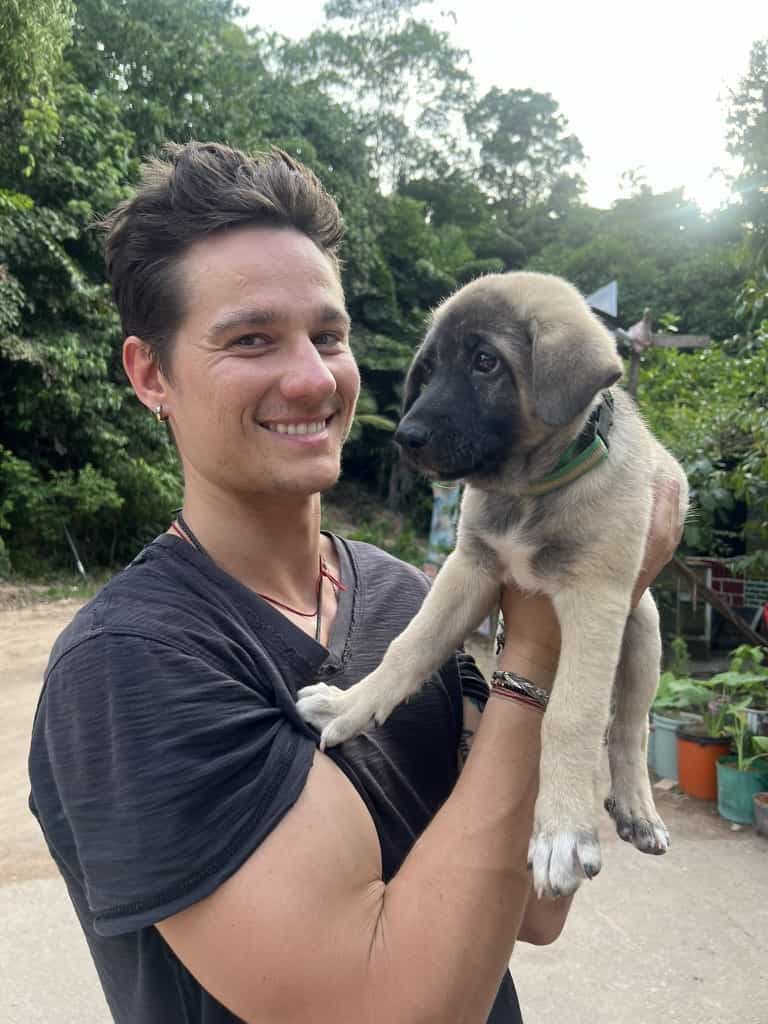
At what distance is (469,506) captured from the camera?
2004 mm

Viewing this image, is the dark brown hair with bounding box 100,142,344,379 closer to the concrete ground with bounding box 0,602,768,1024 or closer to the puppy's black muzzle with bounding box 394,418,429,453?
the puppy's black muzzle with bounding box 394,418,429,453

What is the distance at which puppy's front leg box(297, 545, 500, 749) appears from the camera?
59.2 inches

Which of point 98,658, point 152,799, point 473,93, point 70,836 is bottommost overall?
point 70,836

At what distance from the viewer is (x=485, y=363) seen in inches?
75.2

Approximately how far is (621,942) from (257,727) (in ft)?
11.8

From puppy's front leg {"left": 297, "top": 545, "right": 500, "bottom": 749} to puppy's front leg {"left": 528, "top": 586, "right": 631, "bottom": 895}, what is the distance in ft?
0.75

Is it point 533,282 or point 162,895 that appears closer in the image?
point 162,895

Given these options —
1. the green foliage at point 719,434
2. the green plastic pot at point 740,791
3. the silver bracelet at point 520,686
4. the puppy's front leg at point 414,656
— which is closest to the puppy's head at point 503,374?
the puppy's front leg at point 414,656

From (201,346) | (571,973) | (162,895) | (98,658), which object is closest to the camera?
(162,895)

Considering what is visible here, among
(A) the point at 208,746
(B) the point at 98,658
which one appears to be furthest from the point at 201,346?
(A) the point at 208,746

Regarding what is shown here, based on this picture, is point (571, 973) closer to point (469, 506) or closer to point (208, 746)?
point (469, 506)

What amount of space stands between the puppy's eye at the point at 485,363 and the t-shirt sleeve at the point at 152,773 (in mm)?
944

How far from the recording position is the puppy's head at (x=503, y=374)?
1.78 metres

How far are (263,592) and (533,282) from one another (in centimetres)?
97
